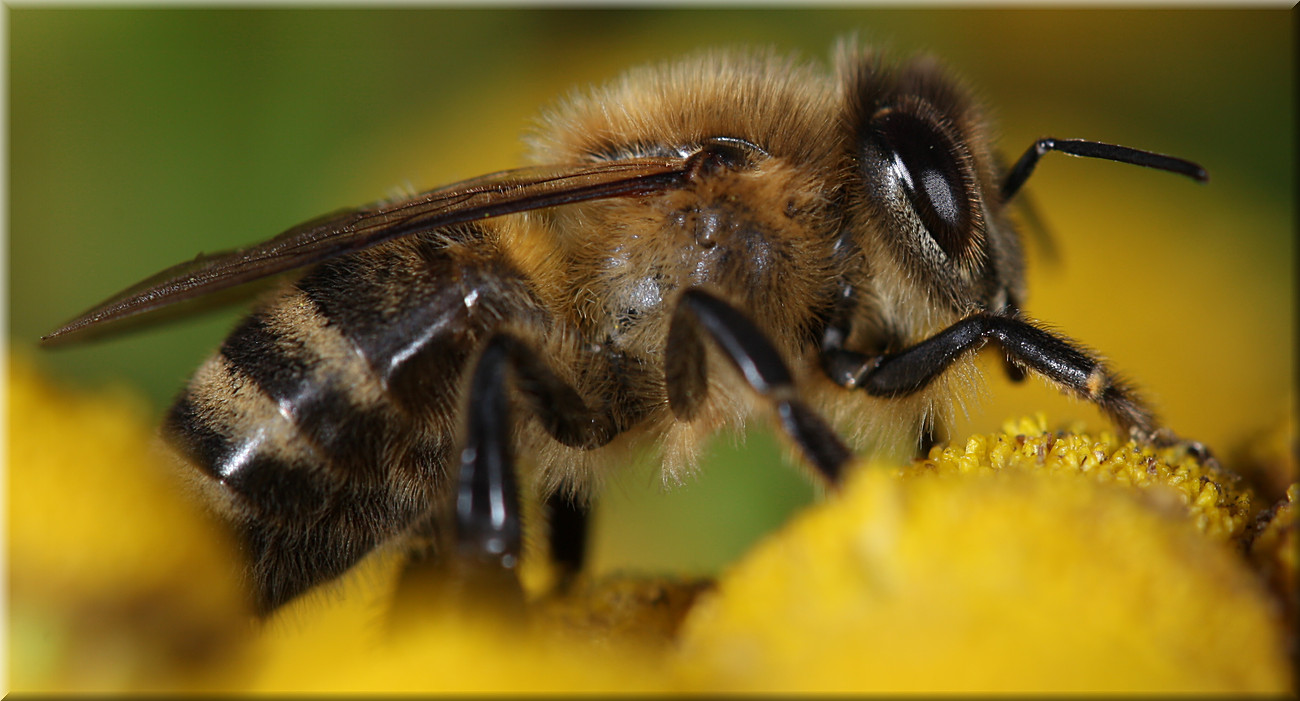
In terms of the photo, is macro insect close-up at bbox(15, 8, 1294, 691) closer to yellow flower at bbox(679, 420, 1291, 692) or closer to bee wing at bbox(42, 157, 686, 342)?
bee wing at bbox(42, 157, 686, 342)

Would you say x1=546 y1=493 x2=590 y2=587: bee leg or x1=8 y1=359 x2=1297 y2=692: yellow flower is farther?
x1=546 y1=493 x2=590 y2=587: bee leg

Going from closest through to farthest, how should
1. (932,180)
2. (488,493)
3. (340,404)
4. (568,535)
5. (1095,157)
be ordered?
1. (488,493)
2. (340,404)
3. (932,180)
4. (1095,157)
5. (568,535)

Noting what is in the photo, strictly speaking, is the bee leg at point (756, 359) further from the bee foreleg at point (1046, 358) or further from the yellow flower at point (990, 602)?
the bee foreleg at point (1046, 358)

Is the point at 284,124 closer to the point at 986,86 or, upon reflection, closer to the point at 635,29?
the point at 635,29

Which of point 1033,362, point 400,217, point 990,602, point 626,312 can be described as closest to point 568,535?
point 626,312

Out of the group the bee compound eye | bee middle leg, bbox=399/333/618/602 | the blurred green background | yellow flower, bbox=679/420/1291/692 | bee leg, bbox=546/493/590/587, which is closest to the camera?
yellow flower, bbox=679/420/1291/692

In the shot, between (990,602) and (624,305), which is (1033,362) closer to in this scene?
(624,305)

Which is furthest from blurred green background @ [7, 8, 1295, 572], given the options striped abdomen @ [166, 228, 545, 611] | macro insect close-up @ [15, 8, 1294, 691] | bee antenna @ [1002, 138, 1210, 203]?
striped abdomen @ [166, 228, 545, 611]
